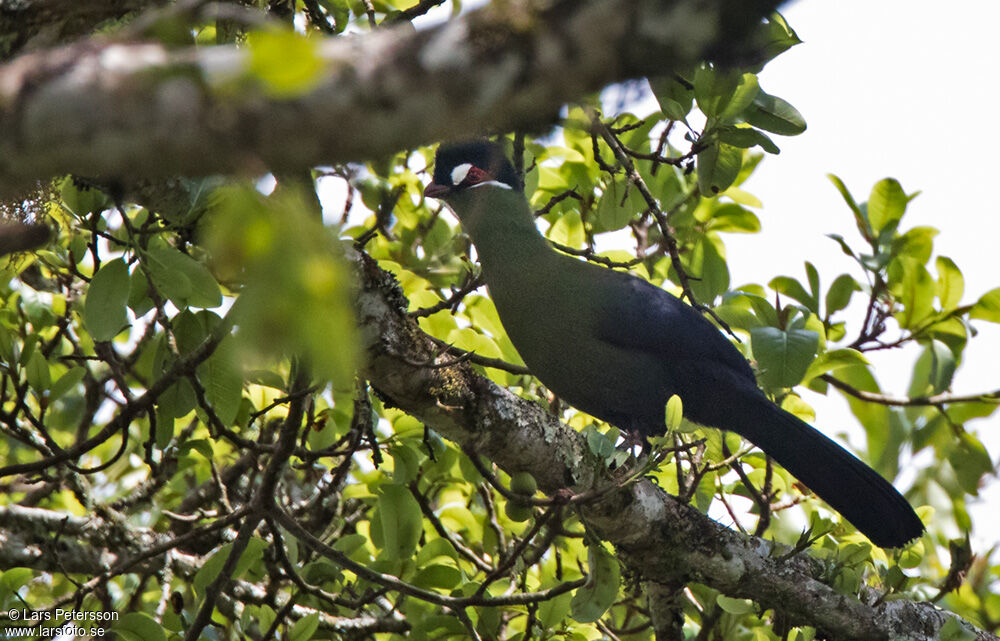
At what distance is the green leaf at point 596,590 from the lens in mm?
2709

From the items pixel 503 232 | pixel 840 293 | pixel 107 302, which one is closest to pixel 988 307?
pixel 840 293

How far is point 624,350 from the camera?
12.2 feet

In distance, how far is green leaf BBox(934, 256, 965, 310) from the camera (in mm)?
3689

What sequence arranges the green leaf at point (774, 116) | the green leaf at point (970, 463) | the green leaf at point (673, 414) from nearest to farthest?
the green leaf at point (673, 414)
the green leaf at point (774, 116)
the green leaf at point (970, 463)

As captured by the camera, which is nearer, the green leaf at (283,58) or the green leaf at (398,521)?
the green leaf at (283,58)

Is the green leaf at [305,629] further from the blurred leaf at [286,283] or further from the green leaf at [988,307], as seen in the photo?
the green leaf at [988,307]

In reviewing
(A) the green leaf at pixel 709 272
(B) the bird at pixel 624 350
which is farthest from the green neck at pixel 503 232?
(A) the green leaf at pixel 709 272

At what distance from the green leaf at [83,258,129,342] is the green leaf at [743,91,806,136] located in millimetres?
1923

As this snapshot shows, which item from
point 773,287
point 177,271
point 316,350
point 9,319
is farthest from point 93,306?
point 773,287

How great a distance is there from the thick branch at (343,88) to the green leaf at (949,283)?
2.89 m

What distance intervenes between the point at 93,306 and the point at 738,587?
2.18 metres

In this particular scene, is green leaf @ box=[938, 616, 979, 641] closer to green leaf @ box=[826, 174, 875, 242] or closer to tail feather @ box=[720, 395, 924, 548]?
tail feather @ box=[720, 395, 924, 548]

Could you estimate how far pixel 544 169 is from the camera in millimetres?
4023

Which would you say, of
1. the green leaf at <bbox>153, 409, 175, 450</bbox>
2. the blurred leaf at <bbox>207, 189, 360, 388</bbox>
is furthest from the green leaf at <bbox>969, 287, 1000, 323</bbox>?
the blurred leaf at <bbox>207, 189, 360, 388</bbox>
